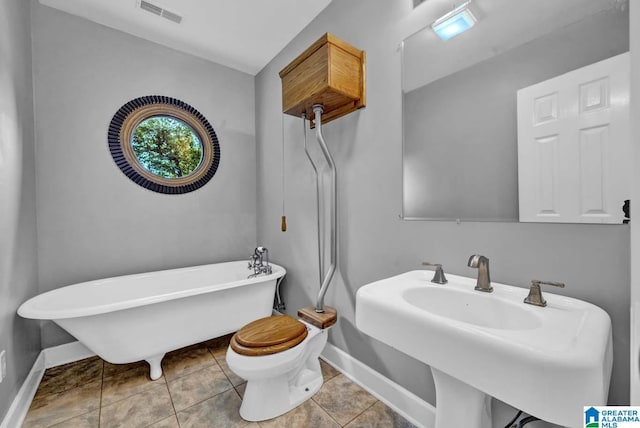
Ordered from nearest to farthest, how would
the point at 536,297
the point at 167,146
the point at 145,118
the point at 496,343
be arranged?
the point at 496,343 < the point at 536,297 < the point at 145,118 < the point at 167,146

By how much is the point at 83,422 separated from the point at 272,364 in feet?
3.46

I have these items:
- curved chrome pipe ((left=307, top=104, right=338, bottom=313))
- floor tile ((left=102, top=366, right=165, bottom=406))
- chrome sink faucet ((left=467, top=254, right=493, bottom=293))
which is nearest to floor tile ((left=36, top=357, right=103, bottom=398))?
floor tile ((left=102, top=366, right=165, bottom=406))

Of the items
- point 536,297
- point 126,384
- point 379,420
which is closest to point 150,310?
point 126,384

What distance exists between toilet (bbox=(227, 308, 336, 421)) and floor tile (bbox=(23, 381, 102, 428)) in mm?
904

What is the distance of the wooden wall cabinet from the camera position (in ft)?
5.05

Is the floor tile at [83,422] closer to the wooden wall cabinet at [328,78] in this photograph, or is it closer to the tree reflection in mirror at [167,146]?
the tree reflection in mirror at [167,146]

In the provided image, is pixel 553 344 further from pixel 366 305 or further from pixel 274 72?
pixel 274 72

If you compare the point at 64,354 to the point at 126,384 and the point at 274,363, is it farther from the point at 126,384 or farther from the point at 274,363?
the point at 274,363

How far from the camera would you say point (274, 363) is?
1.38 metres

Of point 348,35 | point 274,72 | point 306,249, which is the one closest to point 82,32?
point 274,72

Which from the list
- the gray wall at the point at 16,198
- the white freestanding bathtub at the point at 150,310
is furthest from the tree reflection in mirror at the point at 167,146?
the white freestanding bathtub at the point at 150,310

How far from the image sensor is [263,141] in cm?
281

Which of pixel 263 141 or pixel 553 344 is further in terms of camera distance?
pixel 263 141

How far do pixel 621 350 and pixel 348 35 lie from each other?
198 centimetres
